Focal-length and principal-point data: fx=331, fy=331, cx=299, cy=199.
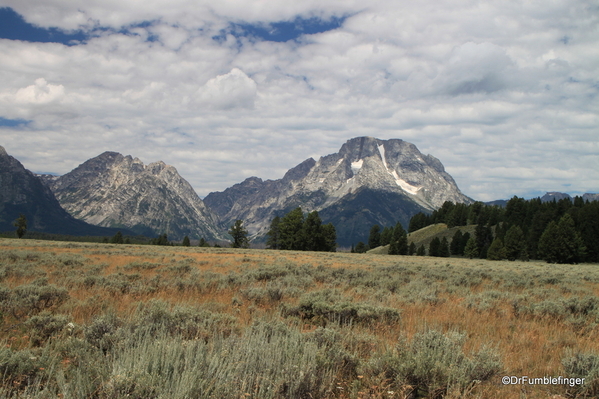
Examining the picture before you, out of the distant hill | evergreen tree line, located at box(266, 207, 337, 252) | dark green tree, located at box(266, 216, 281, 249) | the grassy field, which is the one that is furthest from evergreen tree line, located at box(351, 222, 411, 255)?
the grassy field

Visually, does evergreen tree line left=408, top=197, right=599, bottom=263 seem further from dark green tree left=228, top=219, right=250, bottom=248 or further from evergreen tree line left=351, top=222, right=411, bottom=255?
dark green tree left=228, top=219, right=250, bottom=248

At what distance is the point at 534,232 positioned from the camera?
86750 millimetres

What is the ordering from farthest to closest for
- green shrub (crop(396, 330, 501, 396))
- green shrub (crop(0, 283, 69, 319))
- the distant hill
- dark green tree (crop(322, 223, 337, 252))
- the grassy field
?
the distant hill
dark green tree (crop(322, 223, 337, 252))
green shrub (crop(0, 283, 69, 319))
green shrub (crop(396, 330, 501, 396))
the grassy field

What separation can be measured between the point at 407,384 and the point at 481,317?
5583 mm

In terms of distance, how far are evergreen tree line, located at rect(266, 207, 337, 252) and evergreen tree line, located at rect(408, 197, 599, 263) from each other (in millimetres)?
39724

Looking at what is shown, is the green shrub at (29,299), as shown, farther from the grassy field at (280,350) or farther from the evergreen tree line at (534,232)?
the evergreen tree line at (534,232)

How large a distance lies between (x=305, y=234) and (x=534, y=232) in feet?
201

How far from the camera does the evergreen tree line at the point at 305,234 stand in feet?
250

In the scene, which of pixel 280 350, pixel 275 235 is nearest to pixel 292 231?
pixel 275 235

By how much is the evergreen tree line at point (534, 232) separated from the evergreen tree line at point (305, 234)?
39724 millimetres

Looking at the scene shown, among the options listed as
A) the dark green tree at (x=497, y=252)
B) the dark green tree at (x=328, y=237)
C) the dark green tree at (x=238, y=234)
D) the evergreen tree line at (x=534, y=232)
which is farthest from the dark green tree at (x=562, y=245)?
the dark green tree at (x=238, y=234)

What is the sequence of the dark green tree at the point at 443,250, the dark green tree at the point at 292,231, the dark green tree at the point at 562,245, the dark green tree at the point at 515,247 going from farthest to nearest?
1. the dark green tree at the point at 443,250
2. the dark green tree at the point at 515,247
3. the dark green tree at the point at 292,231
4. the dark green tree at the point at 562,245

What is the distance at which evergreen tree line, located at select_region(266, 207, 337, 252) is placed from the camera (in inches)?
2997
